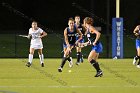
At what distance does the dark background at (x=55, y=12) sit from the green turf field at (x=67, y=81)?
34002 millimetres

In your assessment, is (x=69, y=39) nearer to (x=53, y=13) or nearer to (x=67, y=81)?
(x=67, y=81)

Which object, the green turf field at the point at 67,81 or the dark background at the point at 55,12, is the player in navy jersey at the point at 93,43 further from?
the dark background at the point at 55,12

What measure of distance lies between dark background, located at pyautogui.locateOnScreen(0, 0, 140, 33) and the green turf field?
34002 mm

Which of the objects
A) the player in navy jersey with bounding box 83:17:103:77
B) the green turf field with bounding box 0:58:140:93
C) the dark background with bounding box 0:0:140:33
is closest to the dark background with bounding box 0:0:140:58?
the dark background with bounding box 0:0:140:33

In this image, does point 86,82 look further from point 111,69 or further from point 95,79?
point 111,69

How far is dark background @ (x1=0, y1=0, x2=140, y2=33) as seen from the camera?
188 ft

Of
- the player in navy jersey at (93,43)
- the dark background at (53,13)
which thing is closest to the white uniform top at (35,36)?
the player in navy jersey at (93,43)

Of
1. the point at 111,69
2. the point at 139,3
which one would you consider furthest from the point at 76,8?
the point at 111,69

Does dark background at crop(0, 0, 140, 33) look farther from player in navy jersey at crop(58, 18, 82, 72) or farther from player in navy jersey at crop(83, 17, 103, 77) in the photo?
player in navy jersey at crop(83, 17, 103, 77)

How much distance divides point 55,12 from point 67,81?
147 feet

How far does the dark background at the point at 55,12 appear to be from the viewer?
188ft

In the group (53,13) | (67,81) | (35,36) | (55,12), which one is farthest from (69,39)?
(55,12)

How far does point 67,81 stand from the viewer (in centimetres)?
1772

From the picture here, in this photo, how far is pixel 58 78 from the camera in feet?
61.4
